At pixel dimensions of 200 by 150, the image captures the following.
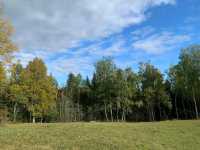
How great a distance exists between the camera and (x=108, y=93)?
6406 cm

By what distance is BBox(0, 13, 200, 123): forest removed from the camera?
53750 mm

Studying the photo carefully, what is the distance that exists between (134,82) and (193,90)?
14925 mm

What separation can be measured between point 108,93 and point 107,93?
10.4 inches

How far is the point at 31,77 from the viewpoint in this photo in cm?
5344

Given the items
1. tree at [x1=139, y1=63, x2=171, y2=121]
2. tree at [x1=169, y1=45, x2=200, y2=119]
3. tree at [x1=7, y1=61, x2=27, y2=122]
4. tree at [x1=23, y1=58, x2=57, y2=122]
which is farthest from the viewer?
tree at [x1=139, y1=63, x2=171, y2=121]

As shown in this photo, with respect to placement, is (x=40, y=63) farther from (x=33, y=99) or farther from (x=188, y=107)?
(x=188, y=107)

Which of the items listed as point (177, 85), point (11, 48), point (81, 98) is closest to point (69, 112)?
point (81, 98)

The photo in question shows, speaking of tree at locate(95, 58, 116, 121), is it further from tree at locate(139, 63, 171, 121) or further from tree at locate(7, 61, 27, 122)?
tree at locate(7, 61, 27, 122)

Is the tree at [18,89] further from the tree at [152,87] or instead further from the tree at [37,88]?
the tree at [152,87]

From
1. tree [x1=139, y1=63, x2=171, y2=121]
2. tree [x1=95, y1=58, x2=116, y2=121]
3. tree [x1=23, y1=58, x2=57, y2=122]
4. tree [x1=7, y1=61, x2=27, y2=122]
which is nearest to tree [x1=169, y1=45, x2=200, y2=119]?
tree [x1=139, y1=63, x2=171, y2=121]

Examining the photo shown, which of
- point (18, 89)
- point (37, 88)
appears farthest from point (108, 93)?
point (18, 89)

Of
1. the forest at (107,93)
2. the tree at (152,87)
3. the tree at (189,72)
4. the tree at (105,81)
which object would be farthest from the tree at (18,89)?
the tree at (189,72)

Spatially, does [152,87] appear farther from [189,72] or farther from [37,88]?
[37,88]

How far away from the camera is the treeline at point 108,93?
53.8m
